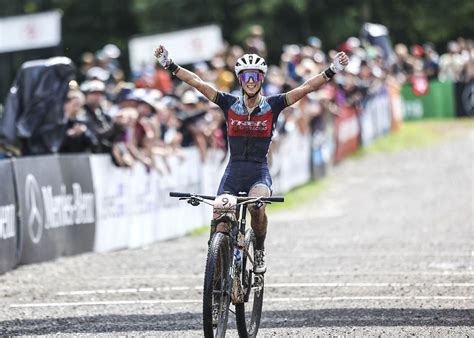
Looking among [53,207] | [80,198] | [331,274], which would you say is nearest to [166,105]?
[80,198]

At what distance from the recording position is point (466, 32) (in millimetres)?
54344

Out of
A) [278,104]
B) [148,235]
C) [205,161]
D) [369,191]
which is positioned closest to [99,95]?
[148,235]

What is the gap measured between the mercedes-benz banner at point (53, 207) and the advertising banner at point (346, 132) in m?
13.4

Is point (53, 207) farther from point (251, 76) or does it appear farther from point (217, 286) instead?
point (217, 286)

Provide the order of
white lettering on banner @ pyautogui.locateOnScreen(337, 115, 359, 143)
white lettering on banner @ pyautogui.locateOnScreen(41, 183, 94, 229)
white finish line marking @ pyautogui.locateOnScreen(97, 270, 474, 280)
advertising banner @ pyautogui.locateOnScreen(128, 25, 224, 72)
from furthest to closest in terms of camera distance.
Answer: white lettering on banner @ pyautogui.locateOnScreen(337, 115, 359, 143) < advertising banner @ pyautogui.locateOnScreen(128, 25, 224, 72) < white lettering on banner @ pyautogui.locateOnScreen(41, 183, 94, 229) < white finish line marking @ pyautogui.locateOnScreen(97, 270, 474, 280)

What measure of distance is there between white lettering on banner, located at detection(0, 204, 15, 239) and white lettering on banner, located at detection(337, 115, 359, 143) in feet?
53.3

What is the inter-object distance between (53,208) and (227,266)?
6840 millimetres

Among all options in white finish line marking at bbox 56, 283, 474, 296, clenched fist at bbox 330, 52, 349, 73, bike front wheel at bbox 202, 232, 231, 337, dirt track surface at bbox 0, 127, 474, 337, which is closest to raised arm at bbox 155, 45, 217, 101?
clenched fist at bbox 330, 52, 349, 73

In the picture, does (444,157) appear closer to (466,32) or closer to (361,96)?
(361,96)

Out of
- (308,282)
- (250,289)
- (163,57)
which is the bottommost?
(308,282)

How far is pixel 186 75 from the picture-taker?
35.1 feet

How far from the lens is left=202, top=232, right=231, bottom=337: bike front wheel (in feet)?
28.9

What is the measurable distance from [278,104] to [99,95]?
23.3 ft

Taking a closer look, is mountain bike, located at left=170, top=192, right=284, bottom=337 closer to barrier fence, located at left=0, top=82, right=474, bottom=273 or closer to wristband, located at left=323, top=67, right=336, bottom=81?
wristband, located at left=323, top=67, right=336, bottom=81
